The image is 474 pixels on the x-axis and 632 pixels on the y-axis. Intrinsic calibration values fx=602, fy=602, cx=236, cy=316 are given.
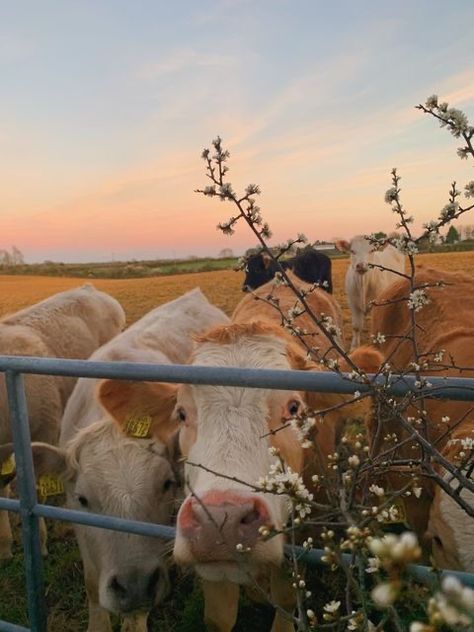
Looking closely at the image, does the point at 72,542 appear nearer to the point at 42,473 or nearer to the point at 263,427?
the point at 42,473

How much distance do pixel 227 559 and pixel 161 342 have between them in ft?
10.6

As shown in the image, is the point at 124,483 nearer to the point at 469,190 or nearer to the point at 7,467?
the point at 7,467

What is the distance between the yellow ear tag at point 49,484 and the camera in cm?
332

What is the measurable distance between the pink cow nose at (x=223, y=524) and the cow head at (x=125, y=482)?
1.03 metres

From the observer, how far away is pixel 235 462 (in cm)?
230

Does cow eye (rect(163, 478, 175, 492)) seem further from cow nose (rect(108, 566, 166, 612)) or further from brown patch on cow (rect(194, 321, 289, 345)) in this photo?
Result: brown patch on cow (rect(194, 321, 289, 345))

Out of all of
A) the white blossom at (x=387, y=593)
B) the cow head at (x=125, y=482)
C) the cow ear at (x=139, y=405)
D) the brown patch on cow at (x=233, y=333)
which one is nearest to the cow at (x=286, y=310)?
the brown patch on cow at (x=233, y=333)

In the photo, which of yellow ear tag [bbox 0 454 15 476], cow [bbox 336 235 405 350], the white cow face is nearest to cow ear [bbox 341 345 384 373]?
the white cow face

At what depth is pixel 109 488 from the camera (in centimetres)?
309

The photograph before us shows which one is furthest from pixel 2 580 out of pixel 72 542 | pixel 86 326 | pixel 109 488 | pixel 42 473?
pixel 86 326

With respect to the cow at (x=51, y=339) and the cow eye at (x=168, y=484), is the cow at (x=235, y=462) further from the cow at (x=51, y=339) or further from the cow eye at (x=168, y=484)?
the cow at (x=51, y=339)

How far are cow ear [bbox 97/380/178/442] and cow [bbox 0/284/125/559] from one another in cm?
106

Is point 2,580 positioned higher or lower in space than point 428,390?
lower

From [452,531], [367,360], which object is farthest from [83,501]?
[452,531]
